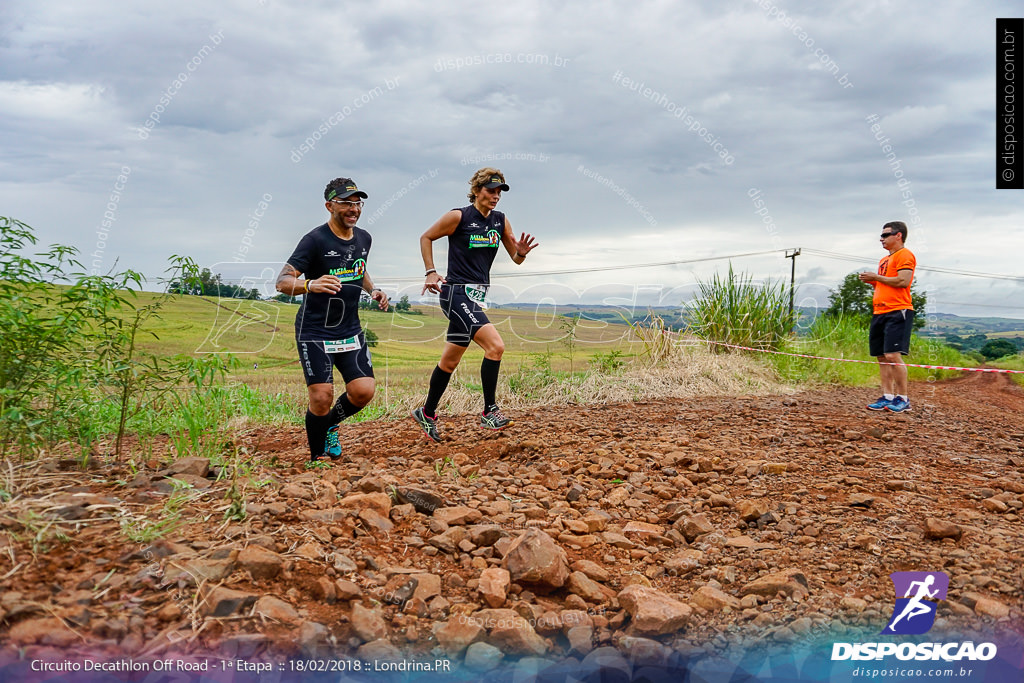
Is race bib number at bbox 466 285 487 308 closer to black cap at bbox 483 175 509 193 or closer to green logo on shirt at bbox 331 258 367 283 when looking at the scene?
black cap at bbox 483 175 509 193

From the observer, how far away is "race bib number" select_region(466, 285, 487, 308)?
18.1 feet

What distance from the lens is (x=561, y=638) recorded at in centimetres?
252

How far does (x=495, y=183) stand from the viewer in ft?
18.0

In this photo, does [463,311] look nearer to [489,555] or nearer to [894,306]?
[489,555]

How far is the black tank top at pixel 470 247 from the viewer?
5.53 m

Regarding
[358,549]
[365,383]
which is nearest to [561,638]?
[358,549]

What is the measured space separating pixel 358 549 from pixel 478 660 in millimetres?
761

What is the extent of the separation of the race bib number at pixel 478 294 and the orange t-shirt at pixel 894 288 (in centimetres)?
462

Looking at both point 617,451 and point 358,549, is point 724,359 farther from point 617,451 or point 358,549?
point 358,549

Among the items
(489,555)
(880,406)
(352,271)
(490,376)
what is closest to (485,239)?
(490,376)

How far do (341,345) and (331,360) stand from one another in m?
0.12

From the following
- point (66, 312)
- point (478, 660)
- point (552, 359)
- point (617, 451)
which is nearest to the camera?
point (478, 660)

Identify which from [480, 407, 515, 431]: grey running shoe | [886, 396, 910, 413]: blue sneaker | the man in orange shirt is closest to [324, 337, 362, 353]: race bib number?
[480, 407, 515, 431]: grey running shoe

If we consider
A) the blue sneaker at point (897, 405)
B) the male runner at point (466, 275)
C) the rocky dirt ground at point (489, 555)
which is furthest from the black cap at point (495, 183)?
the blue sneaker at point (897, 405)
